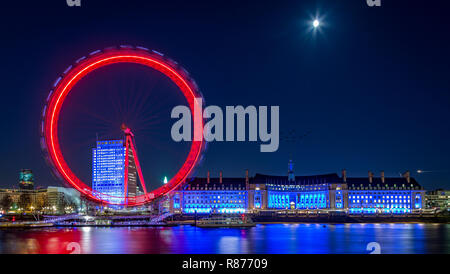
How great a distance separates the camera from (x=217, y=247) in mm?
34781

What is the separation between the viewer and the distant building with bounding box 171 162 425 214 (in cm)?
10431

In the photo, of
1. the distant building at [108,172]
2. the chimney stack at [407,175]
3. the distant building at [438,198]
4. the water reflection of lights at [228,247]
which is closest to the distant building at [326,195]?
the chimney stack at [407,175]

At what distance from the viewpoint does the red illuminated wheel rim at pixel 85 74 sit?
1388 inches

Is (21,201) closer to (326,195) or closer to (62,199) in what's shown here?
(62,199)

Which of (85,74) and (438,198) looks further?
(438,198)

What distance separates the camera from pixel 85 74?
36.3m

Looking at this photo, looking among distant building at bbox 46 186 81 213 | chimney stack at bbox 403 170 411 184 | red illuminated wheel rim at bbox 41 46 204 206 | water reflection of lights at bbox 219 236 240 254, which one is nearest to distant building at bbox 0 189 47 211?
distant building at bbox 46 186 81 213

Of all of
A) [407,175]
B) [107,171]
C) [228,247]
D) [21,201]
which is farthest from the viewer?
[21,201]

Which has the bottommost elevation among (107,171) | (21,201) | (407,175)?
(21,201)

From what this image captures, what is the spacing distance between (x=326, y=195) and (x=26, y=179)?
10132 cm

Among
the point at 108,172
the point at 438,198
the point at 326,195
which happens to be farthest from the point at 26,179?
the point at 438,198

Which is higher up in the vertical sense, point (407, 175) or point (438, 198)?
point (407, 175)

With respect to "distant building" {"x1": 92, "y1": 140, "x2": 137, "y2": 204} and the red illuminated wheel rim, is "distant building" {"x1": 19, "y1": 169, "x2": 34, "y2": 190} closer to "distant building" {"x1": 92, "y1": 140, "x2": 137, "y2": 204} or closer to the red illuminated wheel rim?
"distant building" {"x1": 92, "y1": 140, "x2": 137, "y2": 204}

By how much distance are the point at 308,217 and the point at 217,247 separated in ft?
155
